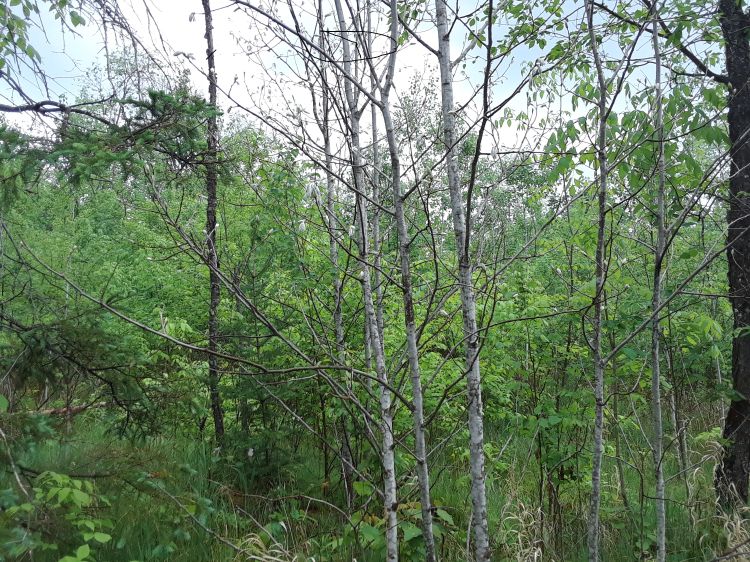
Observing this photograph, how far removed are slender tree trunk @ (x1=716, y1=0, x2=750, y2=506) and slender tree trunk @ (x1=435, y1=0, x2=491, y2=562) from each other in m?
2.89

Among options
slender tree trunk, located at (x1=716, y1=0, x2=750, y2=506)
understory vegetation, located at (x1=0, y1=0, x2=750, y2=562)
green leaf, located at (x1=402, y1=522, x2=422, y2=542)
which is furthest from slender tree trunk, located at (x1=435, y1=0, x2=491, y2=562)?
slender tree trunk, located at (x1=716, y1=0, x2=750, y2=506)

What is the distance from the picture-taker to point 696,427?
9.02 meters

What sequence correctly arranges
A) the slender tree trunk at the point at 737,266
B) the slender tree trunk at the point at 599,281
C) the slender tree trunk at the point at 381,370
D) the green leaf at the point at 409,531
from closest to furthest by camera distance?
the slender tree trunk at the point at 381,370 → the slender tree trunk at the point at 599,281 → the green leaf at the point at 409,531 → the slender tree trunk at the point at 737,266

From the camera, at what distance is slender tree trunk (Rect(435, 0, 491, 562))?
210 cm

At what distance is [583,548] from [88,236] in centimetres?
1625

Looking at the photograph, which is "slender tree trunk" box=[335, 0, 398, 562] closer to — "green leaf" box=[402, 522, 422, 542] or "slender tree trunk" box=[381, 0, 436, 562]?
"slender tree trunk" box=[381, 0, 436, 562]

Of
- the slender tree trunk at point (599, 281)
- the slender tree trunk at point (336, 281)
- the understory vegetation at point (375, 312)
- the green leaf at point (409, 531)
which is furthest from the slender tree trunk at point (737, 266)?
the slender tree trunk at point (336, 281)

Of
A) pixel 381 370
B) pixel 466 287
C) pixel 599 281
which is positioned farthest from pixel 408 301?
pixel 599 281

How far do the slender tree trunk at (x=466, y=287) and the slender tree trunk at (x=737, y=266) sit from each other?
9.49ft

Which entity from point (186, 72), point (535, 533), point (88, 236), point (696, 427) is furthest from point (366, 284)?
point (88, 236)

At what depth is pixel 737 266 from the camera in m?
4.19

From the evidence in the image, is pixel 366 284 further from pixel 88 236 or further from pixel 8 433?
pixel 88 236

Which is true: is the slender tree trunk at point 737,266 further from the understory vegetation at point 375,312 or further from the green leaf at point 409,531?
the green leaf at point 409,531

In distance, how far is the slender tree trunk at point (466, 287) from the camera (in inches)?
82.7
